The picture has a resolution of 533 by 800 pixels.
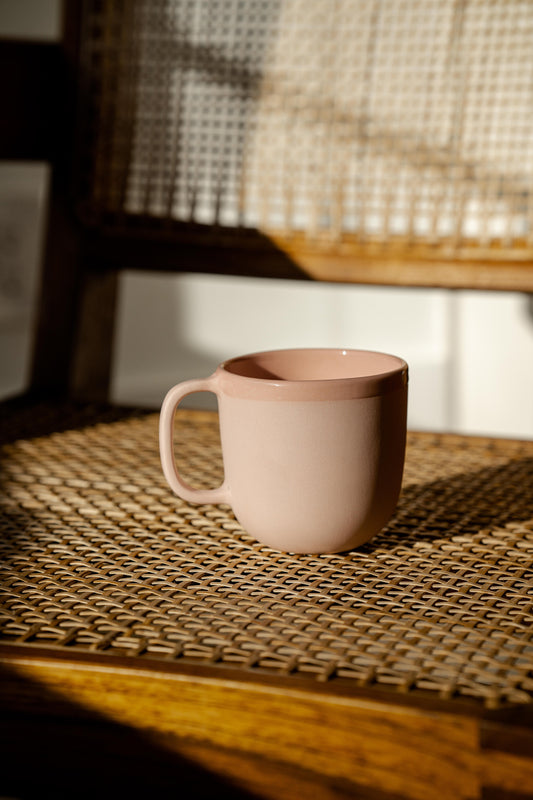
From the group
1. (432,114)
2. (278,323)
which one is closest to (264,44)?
(432,114)

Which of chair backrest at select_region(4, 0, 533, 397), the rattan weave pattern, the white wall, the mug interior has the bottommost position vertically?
the white wall

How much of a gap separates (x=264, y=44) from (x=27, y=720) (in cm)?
51

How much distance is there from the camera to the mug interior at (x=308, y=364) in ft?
1.20

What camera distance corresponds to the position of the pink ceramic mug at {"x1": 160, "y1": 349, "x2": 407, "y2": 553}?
304 mm

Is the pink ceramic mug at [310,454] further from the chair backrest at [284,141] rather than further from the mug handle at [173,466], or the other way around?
the chair backrest at [284,141]

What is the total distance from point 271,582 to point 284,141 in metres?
0.39

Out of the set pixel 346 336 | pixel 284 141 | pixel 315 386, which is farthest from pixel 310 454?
pixel 346 336

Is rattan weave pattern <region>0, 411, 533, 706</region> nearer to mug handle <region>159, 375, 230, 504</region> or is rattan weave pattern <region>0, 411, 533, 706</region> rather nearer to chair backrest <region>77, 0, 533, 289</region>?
mug handle <region>159, 375, 230, 504</region>

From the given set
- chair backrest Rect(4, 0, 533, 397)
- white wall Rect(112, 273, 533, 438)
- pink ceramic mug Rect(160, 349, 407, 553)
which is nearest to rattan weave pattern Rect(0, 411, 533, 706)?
pink ceramic mug Rect(160, 349, 407, 553)

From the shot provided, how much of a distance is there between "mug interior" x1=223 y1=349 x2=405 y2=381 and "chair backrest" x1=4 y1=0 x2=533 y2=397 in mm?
218

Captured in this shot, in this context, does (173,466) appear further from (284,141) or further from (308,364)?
(284,141)

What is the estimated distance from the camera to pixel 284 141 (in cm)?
61

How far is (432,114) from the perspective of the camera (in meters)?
0.59

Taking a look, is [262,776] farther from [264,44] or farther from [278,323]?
[278,323]
